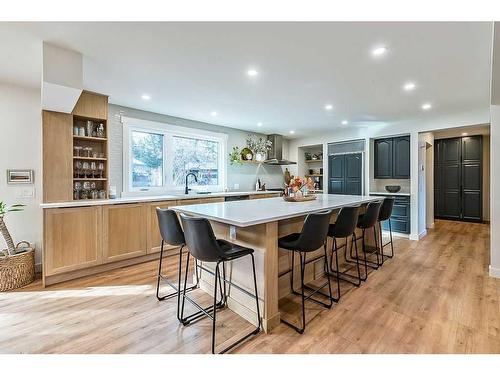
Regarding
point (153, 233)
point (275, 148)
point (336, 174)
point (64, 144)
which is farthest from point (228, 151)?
point (64, 144)

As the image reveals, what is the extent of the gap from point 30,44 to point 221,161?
12.4 ft

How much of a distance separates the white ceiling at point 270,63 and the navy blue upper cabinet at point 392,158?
1.17 metres

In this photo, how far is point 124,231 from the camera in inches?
135

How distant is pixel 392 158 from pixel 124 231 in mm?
5492

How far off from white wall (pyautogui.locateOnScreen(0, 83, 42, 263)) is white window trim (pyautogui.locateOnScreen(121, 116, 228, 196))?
3.66 feet

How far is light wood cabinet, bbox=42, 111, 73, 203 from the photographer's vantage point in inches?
116

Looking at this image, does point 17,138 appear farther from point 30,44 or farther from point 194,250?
point 194,250

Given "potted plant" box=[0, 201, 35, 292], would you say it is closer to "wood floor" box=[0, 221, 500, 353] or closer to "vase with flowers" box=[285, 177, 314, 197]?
"wood floor" box=[0, 221, 500, 353]

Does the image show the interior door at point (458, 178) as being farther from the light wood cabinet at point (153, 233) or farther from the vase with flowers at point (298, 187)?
the light wood cabinet at point (153, 233)

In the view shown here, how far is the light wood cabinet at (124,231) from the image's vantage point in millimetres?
3273

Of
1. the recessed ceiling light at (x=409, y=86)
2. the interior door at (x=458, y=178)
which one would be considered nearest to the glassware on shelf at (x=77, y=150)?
the recessed ceiling light at (x=409, y=86)

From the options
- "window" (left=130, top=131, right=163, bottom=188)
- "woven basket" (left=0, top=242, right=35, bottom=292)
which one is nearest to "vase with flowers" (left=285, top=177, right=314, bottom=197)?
"window" (left=130, top=131, right=163, bottom=188)
